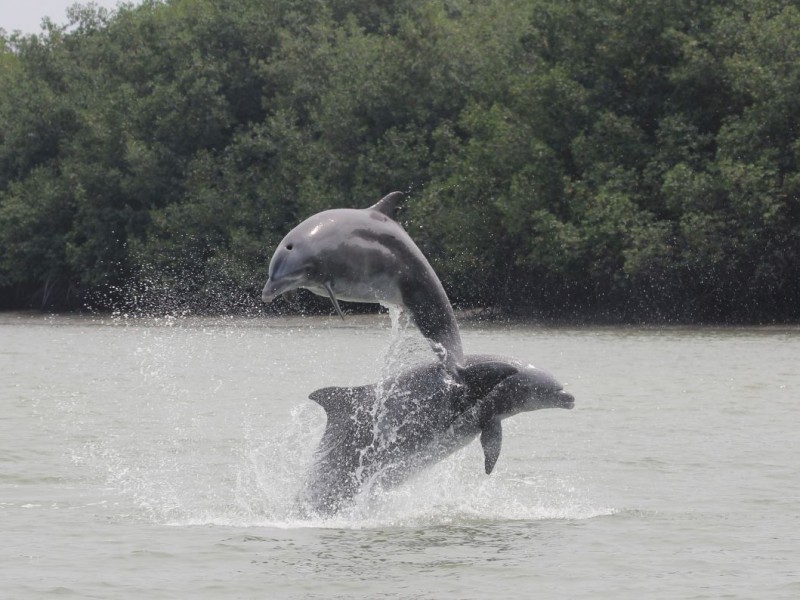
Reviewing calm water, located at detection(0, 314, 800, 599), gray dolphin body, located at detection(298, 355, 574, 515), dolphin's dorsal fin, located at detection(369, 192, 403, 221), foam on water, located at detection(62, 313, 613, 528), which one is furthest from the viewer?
foam on water, located at detection(62, 313, 613, 528)

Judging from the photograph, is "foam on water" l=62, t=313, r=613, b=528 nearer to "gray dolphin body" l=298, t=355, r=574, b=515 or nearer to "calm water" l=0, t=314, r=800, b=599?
"calm water" l=0, t=314, r=800, b=599

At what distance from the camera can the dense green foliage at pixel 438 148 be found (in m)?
47.4

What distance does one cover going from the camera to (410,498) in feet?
51.5

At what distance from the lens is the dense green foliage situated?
156 ft

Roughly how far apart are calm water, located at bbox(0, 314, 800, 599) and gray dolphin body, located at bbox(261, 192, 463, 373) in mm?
2024

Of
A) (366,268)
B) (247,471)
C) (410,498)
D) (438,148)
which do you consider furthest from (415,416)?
(438,148)

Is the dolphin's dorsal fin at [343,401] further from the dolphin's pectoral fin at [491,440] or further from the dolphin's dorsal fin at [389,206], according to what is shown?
the dolphin's dorsal fin at [389,206]

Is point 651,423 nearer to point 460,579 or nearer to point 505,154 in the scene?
point 460,579

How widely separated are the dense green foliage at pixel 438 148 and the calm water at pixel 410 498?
54.0ft

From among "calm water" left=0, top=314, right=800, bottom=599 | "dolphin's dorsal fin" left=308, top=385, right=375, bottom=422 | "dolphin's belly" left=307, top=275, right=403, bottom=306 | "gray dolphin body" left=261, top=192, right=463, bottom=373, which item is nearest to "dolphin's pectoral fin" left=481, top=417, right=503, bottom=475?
"gray dolphin body" left=261, top=192, right=463, bottom=373

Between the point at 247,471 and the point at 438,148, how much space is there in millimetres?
40587

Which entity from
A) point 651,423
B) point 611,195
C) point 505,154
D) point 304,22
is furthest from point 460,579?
point 304,22

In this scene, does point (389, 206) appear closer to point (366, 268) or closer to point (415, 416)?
point (366, 268)

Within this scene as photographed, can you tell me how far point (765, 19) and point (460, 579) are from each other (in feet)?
128
